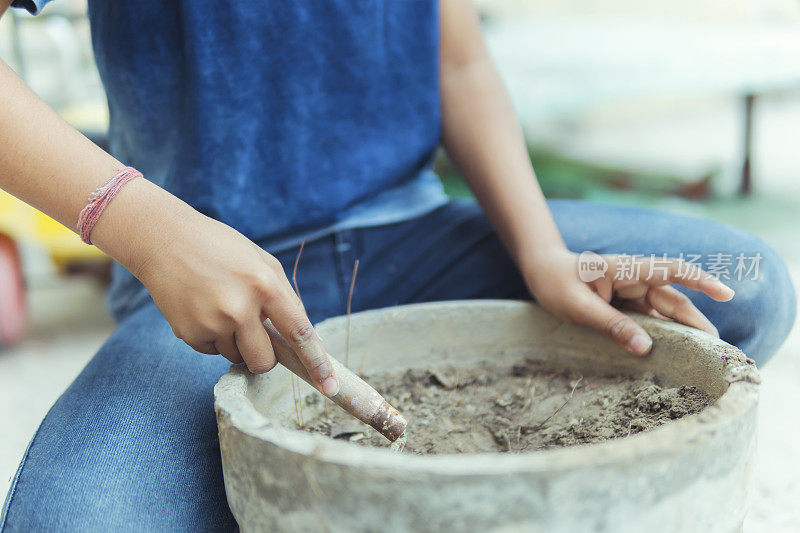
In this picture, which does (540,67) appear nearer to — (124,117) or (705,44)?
(705,44)

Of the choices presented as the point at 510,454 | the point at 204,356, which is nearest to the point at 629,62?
the point at 204,356

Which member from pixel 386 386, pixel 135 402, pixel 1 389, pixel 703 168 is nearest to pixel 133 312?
pixel 135 402

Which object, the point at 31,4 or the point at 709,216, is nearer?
the point at 31,4

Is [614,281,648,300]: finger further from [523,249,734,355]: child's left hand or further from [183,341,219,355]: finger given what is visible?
[183,341,219,355]: finger

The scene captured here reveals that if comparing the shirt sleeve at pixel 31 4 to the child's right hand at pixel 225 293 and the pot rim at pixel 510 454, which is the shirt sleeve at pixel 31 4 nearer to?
the child's right hand at pixel 225 293

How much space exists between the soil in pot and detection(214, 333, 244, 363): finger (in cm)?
20

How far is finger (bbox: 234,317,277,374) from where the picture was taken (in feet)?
2.33

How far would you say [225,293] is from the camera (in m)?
0.69

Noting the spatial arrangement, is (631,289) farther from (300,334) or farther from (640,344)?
(300,334)

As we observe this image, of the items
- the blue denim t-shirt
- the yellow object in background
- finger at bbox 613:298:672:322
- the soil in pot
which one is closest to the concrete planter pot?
the soil in pot

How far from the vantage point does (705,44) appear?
3275 millimetres

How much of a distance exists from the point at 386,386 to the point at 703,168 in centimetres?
388

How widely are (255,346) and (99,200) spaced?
0.22 m

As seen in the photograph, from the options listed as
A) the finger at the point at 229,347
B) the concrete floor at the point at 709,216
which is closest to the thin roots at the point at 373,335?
the finger at the point at 229,347
